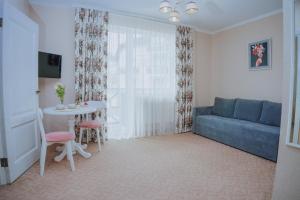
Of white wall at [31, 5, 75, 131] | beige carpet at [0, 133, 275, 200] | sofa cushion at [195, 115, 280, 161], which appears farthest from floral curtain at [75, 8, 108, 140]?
sofa cushion at [195, 115, 280, 161]

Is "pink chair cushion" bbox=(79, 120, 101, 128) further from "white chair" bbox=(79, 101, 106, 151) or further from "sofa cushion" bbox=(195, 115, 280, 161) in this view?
"sofa cushion" bbox=(195, 115, 280, 161)

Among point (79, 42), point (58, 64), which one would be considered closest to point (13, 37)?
point (58, 64)

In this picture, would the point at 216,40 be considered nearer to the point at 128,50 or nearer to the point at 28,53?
the point at 128,50

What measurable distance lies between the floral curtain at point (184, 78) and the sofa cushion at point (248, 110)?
3.60 feet

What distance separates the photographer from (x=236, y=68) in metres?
4.46

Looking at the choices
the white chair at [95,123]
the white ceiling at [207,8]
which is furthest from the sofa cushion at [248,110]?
the white chair at [95,123]

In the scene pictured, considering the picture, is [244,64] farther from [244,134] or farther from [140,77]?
[140,77]

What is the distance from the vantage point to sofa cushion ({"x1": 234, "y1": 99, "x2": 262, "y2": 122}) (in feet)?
12.1

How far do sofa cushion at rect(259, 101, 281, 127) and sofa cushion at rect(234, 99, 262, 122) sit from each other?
0.11 meters

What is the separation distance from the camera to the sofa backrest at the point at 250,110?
3366 millimetres

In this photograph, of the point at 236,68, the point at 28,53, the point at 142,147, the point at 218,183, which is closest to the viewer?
the point at 218,183

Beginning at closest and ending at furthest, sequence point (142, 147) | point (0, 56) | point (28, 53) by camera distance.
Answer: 1. point (0, 56)
2. point (28, 53)
3. point (142, 147)

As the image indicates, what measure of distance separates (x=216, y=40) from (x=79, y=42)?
11.3 ft

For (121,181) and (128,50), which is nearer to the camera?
(121,181)
